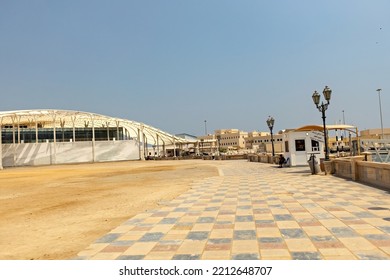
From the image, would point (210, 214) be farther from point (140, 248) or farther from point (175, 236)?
point (140, 248)

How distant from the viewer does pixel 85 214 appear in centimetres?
941

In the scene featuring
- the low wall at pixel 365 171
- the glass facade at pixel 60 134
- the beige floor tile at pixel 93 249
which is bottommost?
the beige floor tile at pixel 93 249

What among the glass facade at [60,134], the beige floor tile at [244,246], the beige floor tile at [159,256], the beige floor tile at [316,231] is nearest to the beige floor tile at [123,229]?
the beige floor tile at [159,256]

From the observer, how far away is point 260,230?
6.36 m

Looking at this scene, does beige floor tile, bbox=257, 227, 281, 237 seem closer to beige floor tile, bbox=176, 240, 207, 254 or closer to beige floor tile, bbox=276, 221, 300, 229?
beige floor tile, bbox=276, 221, 300, 229

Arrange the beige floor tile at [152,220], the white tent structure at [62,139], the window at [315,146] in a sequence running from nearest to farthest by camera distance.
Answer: the beige floor tile at [152,220]
the window at [315,146]
the white tent structure at [62,139]

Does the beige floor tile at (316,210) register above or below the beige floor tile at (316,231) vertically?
above

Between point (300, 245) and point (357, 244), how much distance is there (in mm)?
919

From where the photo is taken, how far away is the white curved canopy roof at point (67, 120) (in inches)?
2447

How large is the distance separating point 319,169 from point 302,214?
35.6 feet

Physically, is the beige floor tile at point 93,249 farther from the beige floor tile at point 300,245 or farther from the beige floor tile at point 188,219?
the beige floor tile at point 300,245

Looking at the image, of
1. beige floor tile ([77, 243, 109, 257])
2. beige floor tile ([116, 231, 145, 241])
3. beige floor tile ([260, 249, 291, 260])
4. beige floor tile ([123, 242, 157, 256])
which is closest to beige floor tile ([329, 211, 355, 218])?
beige floor tile ([260, 249, 291, 260])

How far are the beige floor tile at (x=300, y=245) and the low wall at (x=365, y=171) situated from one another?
7109 millimetres

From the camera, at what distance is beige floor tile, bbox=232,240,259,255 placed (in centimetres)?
509
